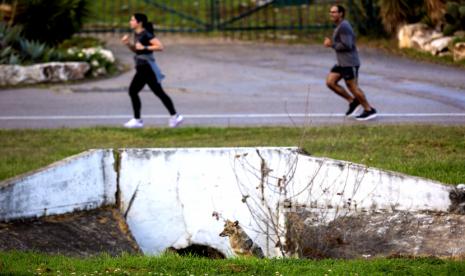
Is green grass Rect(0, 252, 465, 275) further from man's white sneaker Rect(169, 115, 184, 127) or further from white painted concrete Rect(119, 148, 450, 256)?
man's white sneaker Rect(169, 115, 184, 127)

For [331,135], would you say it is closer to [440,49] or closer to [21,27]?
[440,49]

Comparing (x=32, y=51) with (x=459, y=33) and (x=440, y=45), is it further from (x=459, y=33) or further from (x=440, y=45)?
(x=459, y=33)

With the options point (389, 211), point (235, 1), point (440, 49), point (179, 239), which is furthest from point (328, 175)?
point (235, 1)

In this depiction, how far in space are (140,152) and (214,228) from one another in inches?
42.6

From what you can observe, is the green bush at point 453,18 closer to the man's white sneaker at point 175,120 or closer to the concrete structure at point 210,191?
the man's white sneaker at point 175,120

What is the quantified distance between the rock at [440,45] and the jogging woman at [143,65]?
713 centimetres

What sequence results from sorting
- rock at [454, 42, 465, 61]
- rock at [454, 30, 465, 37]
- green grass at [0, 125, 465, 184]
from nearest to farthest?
1. green grass at [0, 125, 465, 184]
2. rock at [454, 42, 465, 61]
3. rock at [454, 30, 465, 37]

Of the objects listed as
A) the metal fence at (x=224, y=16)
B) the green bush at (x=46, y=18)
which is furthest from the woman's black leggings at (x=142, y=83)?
the metal fence at (x=224, y=16)

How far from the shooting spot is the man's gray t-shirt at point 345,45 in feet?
46.5

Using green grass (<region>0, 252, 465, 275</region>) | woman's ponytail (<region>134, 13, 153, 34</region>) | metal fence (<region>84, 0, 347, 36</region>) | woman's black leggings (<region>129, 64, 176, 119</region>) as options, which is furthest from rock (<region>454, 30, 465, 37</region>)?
green grass (<region>0, 252, 465, 275</region>)

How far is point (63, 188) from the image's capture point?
9906 mm

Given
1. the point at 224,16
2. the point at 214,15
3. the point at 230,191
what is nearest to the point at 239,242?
the point at 230,191

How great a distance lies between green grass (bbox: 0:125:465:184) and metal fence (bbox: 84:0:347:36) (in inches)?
360

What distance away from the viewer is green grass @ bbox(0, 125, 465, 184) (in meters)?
11.1
